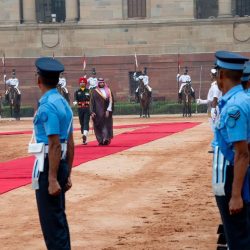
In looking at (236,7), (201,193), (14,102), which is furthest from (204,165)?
(236,7)

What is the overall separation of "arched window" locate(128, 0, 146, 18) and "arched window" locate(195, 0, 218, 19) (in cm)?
358

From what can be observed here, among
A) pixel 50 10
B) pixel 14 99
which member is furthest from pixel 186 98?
pixel 50 10

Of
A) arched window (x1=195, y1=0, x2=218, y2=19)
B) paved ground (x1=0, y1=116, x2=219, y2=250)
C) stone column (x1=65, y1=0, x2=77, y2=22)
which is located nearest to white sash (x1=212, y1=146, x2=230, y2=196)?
paved ground (x1=0, y1=116, x2=219, y2=250)

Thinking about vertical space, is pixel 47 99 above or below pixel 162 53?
above

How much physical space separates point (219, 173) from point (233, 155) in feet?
0.58

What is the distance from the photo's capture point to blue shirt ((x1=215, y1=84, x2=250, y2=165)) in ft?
25.8

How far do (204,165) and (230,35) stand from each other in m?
38.6

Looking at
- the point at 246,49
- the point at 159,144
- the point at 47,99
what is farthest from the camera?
the point at 246,49

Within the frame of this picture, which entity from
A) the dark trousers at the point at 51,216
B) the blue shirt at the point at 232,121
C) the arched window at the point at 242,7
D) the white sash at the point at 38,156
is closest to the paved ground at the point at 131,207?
the dark trousers at the point at 51,216

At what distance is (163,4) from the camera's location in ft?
198

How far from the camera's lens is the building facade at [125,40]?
58.8m

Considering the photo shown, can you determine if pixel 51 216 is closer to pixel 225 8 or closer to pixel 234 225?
pixel 234 225

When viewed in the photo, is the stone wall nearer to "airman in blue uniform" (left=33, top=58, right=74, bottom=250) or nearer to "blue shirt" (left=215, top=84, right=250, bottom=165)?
"airman in blue uniform" (left=33, top=58, right=74, bottom=250)

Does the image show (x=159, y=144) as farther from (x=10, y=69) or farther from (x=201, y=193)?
(x=10, y=69)
